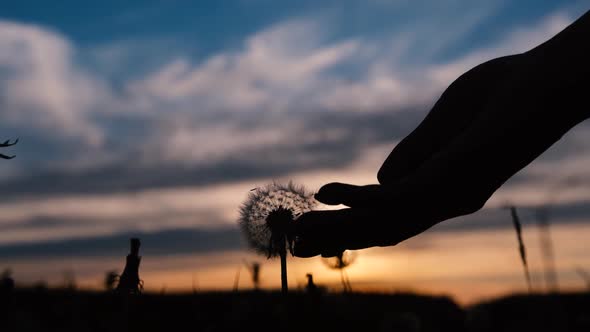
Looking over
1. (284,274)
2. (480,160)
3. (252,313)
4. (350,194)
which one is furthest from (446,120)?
(252,313)

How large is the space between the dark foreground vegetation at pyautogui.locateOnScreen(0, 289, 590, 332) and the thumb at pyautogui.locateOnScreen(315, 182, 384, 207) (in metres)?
0.58

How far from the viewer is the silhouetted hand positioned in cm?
368

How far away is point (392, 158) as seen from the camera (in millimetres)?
4809

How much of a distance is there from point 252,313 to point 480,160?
166 cm

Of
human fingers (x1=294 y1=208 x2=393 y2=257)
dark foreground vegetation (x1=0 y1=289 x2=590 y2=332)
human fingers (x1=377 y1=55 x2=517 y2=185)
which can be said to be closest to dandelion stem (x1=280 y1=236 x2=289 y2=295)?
dark foreground vegetation (x1=0 y1=289 x2=590 y2=332)

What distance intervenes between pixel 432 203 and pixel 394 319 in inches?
38.0

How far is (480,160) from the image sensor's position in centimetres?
375

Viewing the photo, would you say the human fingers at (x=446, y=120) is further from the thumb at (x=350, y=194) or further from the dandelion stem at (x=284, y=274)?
the dandelion stem at (x=284, y=274)

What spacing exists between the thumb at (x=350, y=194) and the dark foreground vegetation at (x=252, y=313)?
58 cm

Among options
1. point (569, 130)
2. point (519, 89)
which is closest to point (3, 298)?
point (519, 89)

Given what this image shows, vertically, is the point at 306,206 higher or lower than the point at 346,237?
higher

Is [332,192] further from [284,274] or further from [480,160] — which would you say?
[480,160]

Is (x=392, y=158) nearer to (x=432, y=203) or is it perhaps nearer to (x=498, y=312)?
(x=432, y=203)

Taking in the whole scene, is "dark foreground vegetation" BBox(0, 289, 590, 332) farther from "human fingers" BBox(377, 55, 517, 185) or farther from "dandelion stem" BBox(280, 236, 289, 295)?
"human fingers" BBox(377, 55, 517, 185)
